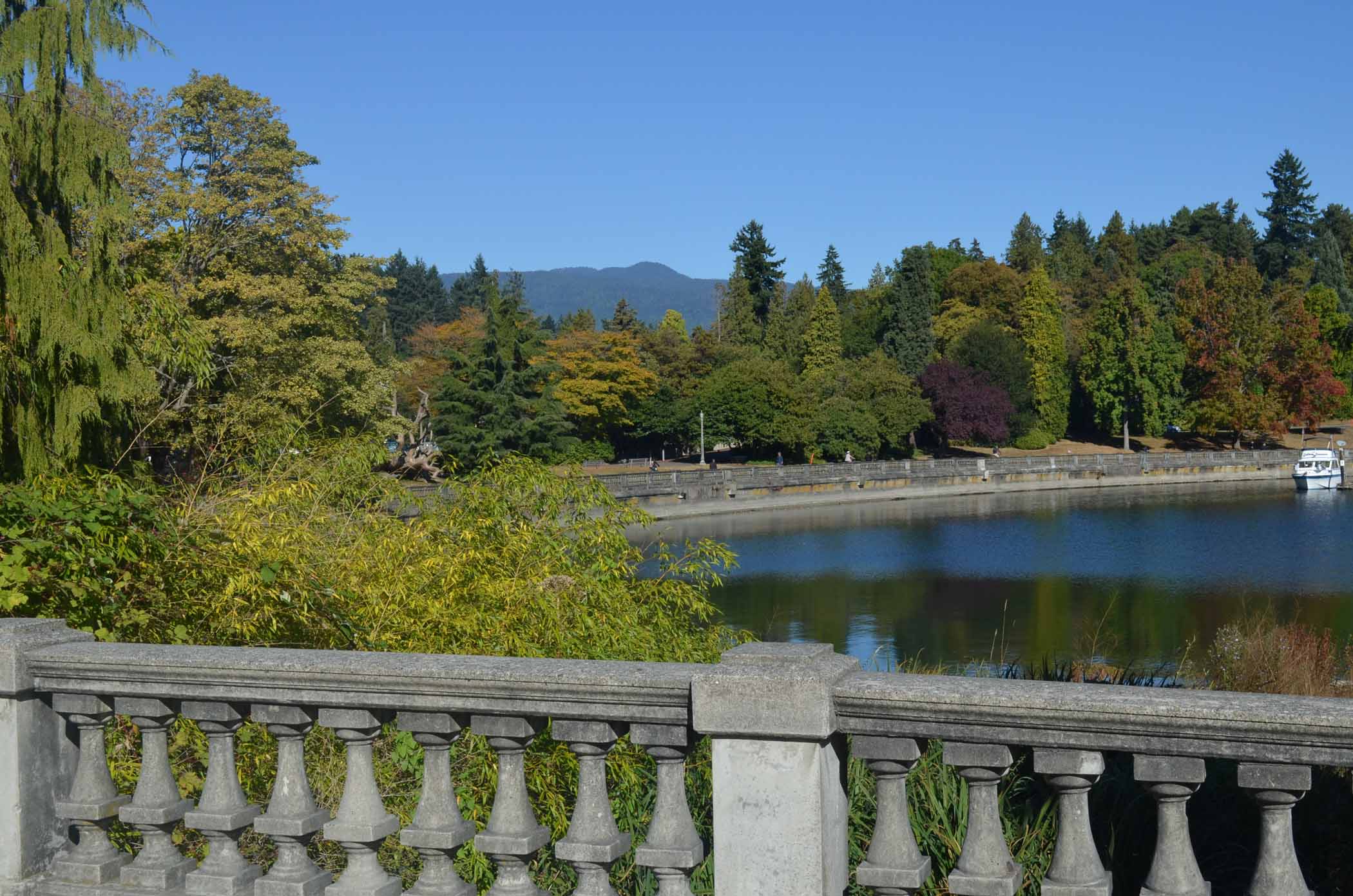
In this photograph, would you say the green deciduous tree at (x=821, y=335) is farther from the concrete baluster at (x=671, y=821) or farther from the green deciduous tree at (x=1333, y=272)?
the concrete baluster at (x=671, y=821)

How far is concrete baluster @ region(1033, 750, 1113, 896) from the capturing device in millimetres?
3119

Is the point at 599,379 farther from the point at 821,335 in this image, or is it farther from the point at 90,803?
the point at 90,803

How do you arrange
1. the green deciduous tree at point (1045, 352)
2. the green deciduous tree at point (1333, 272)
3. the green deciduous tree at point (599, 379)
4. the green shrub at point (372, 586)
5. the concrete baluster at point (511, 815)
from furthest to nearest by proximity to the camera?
the green deciduous tree at point (1333, 272), the green deciduous tree at point (1045, 352), the green deciduous tree at point (599, 379), the green shrub at point (372, 586), the concrete baluster at point (511, 815)

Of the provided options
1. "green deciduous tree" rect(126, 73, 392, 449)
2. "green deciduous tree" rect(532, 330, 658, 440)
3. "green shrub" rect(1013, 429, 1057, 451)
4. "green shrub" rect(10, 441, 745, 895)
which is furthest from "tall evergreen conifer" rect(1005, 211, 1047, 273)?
"green shrub" rect(10, 441, 745, 895)

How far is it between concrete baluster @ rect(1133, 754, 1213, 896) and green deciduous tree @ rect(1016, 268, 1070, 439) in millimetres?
87623

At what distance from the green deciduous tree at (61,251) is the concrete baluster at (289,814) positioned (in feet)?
17.6

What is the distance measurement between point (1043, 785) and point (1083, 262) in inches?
4595

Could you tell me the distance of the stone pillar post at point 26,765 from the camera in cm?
397

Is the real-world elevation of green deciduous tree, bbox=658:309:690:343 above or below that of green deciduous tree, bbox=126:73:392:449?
above

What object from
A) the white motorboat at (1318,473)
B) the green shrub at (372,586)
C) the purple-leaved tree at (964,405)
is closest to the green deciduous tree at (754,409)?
Result: the purple-leaved tree at (964,405)

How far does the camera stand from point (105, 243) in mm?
10219

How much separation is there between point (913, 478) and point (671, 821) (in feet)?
216

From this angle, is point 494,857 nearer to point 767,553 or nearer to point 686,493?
point 767,553

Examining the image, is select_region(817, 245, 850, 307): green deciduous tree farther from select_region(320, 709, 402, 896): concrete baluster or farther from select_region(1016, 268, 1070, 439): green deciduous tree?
select_region(320, 709, 402, 896): concrete baluster
